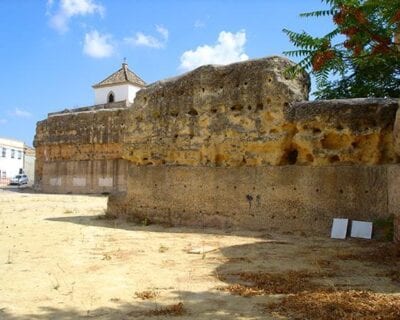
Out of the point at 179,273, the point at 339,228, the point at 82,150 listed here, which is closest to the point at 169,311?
the point at 179,273

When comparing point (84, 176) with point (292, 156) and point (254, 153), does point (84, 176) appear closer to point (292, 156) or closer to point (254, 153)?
point (254, 153)

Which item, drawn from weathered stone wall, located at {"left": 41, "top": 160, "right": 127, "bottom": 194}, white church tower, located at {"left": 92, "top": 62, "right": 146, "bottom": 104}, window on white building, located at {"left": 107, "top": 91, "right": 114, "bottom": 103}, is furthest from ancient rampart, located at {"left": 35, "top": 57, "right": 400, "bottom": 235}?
window on white building, located at {"left": 107, "top": 91, "right": 114, "bottom": 103}

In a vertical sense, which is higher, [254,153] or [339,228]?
[254,153]

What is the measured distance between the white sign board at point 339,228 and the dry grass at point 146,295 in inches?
163

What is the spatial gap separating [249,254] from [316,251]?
3.24 ft

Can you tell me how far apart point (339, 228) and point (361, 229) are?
358 millimetres

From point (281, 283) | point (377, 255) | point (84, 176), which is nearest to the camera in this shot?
point (281, 283)

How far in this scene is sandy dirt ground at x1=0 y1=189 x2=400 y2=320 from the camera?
386cm

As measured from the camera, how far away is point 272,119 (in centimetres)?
868

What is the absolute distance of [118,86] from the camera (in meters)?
36.8

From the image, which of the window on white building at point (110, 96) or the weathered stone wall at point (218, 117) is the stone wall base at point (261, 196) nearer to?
the weathered stone wall at point (218, 117)

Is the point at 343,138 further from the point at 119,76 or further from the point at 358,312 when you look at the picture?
the point at 119,76

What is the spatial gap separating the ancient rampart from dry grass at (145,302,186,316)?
15.3 ft

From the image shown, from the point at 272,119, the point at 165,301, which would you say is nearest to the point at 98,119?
the point at 272,119
